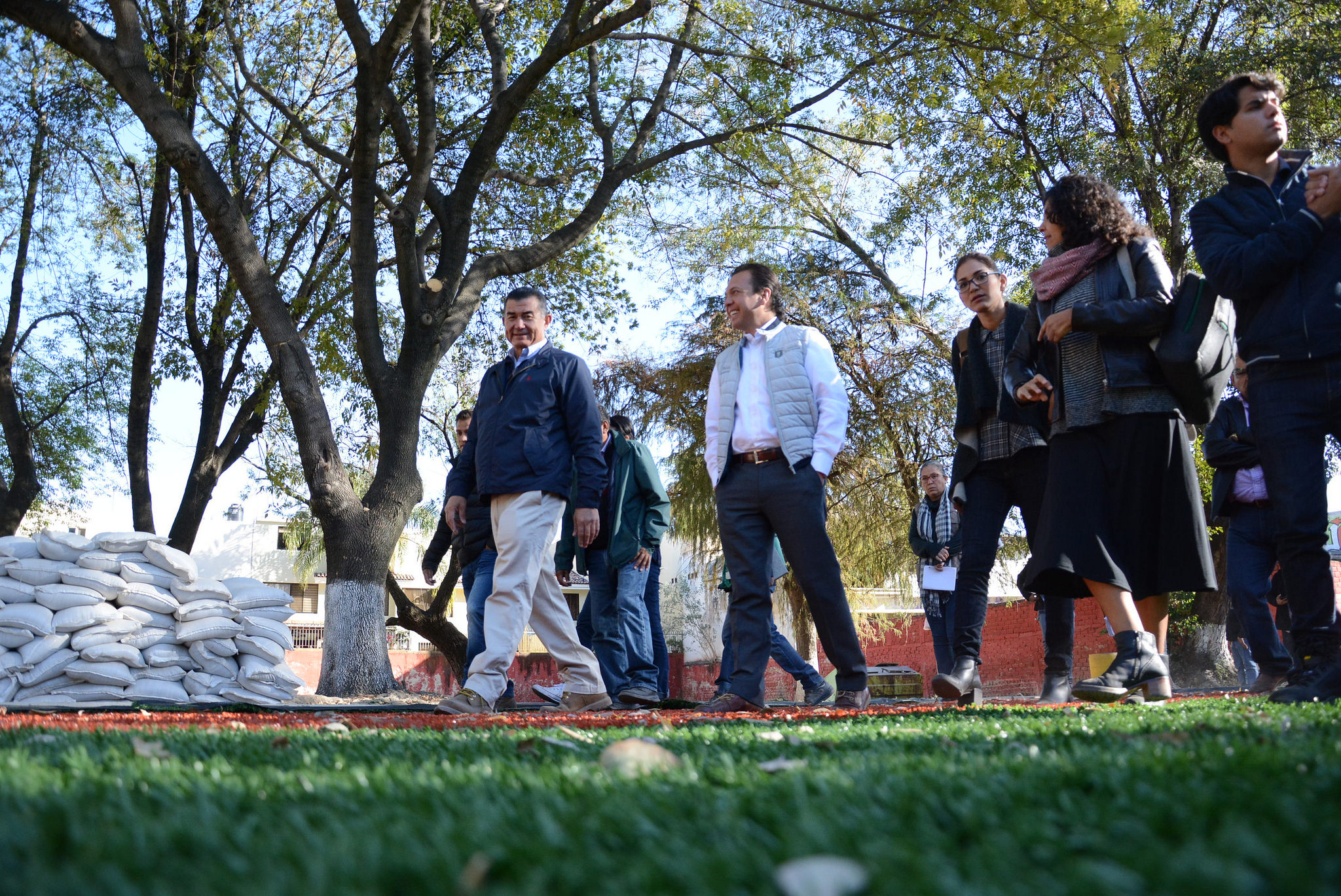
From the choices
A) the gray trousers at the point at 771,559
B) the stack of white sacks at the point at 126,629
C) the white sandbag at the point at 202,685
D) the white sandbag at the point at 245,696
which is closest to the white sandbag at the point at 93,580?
the stack of white sacks at the point at 126,629

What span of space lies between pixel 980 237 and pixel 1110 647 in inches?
275

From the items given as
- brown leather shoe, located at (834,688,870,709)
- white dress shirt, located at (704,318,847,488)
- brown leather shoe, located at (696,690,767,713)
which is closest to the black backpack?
white dress shirt, located at (704,318,847,488)

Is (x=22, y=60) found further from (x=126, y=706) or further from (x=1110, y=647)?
(x=1110, y=647)

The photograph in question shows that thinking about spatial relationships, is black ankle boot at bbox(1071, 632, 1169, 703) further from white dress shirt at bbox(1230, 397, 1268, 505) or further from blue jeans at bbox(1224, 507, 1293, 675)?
white dress shirt at bbox(1230, 397, 1268, 505)

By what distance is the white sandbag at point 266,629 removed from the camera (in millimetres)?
8391

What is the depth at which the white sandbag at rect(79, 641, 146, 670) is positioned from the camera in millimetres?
7520

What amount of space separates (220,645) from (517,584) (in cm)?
388

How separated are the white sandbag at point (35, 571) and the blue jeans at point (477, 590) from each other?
292 centimetres

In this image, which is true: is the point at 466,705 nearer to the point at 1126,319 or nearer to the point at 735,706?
the point at 735,706

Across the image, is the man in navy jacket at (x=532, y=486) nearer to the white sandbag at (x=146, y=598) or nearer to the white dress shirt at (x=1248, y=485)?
the white sandbag at (x=146, y=598)

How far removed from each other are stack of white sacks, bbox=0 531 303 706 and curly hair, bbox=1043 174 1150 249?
19.8 ft

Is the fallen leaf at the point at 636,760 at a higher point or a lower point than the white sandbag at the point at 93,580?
lower

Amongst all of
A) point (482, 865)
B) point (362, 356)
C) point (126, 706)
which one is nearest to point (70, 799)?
point (482, 865)

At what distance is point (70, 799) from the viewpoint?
149 centimetres
